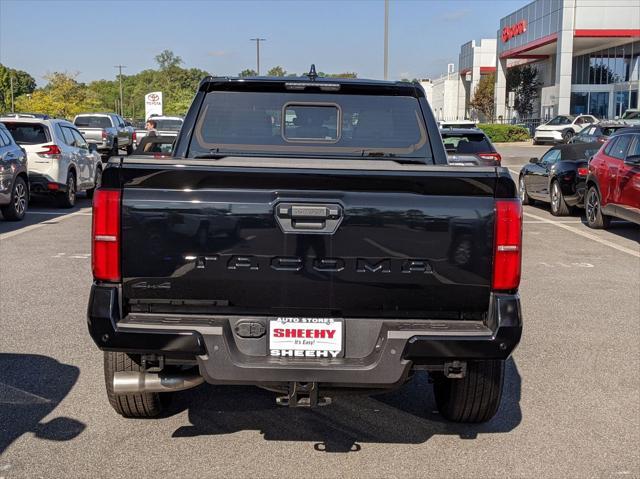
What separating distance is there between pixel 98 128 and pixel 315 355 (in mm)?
28049

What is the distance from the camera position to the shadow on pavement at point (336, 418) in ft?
15.5

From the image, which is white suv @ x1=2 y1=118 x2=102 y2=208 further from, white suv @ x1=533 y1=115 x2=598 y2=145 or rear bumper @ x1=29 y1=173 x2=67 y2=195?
white suv @ x1=533 y1=115 x2=598 y2=145

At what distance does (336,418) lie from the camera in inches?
198

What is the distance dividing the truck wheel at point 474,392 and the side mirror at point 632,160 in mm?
8562

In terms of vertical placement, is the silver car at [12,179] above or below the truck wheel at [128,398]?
above

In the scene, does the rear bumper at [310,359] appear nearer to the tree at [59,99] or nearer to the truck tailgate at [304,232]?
the truck tailgate at [304,232]

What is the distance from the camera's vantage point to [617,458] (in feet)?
14.6

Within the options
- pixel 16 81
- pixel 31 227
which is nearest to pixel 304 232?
pixel 31 227

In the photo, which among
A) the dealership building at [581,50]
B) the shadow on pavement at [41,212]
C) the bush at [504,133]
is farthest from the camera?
the bush at [504,133]

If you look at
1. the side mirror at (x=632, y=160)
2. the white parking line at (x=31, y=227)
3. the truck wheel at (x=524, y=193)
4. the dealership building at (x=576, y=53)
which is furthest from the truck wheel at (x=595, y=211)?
the dealership building at (x=576, y=53)

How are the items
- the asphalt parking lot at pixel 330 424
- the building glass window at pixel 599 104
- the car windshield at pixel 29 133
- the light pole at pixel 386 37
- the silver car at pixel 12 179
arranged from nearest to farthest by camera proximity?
the asphalt parking lot at pixel 330 424
the silver car at pixel 12 179
the car windshield at pixel 29 133
the light pole at pixel 386 37
the building glass window at pixel 599 104

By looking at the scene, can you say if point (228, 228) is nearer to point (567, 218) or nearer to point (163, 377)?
point (163, 377)

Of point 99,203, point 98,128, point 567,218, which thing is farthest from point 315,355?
point 98,128

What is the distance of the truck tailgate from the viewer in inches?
147
